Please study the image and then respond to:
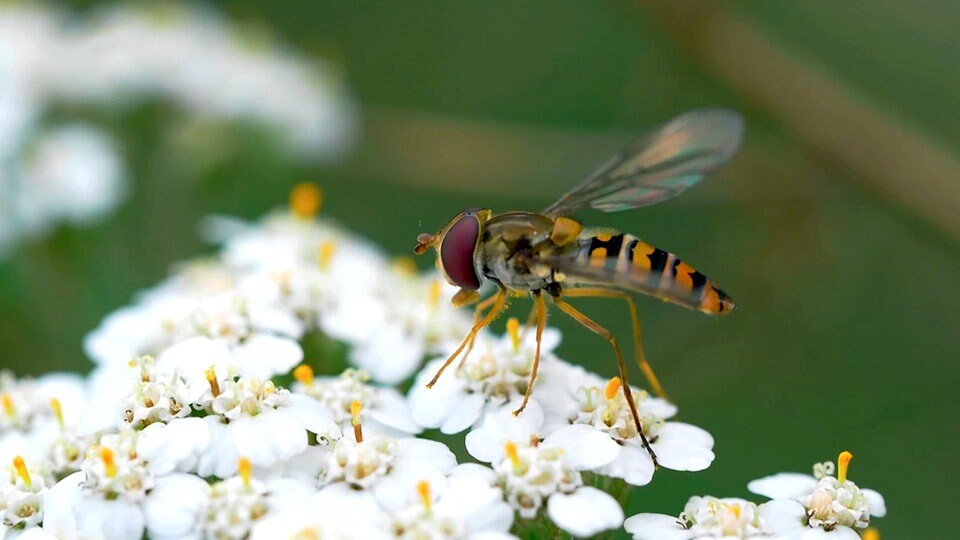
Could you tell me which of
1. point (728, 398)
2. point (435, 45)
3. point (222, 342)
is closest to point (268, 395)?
point (222, 342)

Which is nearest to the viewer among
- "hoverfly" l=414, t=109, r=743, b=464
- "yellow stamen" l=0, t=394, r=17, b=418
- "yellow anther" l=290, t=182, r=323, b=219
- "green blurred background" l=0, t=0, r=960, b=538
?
"hoverfly" l=414, t=109, r=743, b=464

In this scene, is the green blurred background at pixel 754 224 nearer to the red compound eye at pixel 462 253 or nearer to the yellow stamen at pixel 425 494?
the red compound eye at pixel 462 253

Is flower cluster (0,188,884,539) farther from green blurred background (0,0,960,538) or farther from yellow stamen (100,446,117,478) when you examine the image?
green blurred background (0,0,960,538)

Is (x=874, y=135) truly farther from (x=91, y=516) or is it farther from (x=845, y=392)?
(x=91, y=516)

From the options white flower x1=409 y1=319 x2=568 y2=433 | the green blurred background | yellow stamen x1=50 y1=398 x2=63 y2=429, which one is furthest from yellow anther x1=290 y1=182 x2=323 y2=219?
yellow stamen x1=50 y1=398 x2=63 y2=429

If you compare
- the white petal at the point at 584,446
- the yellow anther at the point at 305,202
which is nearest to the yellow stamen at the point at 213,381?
the white petal at the point at 584,446

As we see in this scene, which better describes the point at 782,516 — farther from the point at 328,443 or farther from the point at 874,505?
the point at 328,443
